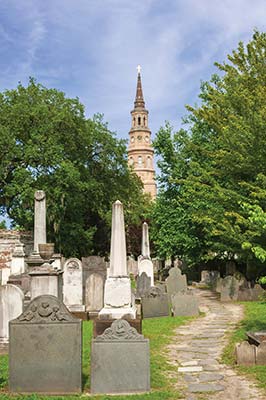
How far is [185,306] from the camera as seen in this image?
14164mm

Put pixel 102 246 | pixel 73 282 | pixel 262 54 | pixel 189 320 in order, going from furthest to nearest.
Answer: pixel 102 246, pixel 262 54, pixel 73 282, pixel 189 320

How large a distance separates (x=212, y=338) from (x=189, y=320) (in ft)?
8.74

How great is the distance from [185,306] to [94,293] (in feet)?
9.31

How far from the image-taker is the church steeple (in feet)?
250

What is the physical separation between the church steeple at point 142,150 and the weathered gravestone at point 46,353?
225ft

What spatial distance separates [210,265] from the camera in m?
29.5

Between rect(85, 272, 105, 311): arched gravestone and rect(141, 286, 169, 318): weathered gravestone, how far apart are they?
1.31 meters

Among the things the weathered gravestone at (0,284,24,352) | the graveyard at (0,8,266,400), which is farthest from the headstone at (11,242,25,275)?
the weathered gravestone at (0,284,24,352)

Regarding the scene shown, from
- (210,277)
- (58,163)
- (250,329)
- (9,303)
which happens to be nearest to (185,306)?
(250,329)

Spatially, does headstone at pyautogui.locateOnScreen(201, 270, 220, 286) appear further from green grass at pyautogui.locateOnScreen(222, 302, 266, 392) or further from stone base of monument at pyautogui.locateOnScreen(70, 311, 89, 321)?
stone base of monument at pyautogui.locateOnScreen(70, 311, 89, 321)

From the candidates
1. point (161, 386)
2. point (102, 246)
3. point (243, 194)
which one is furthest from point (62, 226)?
point (161, 386)

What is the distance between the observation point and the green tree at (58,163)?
27.5 metres

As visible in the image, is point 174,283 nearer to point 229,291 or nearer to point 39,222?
point 229,291

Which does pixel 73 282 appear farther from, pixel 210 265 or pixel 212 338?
pixel 210 265
